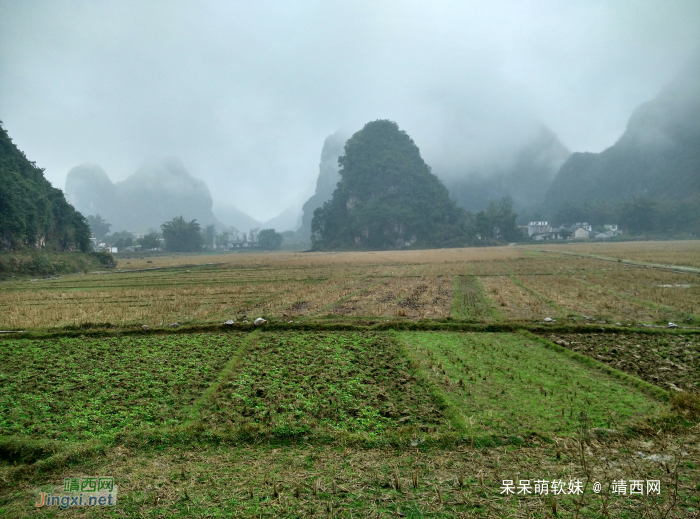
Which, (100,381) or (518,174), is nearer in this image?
(100,381)

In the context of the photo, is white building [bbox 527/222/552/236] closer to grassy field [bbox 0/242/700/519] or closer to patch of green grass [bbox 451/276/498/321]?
patch of green grass [bbox 451/276/498/321]

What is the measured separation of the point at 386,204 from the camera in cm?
9150

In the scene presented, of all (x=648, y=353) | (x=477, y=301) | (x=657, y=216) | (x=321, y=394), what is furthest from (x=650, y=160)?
(x=321, y=394)

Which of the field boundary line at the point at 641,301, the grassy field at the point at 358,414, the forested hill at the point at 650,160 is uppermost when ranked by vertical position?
the forested hill at the point at 650,160

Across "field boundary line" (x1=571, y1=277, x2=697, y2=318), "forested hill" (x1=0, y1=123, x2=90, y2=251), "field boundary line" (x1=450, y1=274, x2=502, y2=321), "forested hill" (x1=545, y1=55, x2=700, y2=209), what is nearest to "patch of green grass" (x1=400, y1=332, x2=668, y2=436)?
"field boundary line" (x1=450, y1=274, x2=502, y2=321)

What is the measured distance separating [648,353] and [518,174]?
581ft

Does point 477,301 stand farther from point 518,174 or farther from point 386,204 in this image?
point 518,174

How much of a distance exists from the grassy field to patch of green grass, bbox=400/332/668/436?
0.10 feet

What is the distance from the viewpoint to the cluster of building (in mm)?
80375

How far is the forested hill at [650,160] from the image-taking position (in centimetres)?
10075

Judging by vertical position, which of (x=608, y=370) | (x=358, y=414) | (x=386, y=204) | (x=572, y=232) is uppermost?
(x=386, y=204)

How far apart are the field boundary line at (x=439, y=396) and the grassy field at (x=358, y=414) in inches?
→ 1.1

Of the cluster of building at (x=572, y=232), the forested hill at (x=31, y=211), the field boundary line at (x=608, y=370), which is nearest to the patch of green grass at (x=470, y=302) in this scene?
the field boundary line at (x=608, y=370)

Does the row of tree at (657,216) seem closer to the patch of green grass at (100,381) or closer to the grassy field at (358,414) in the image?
the grassy field at (358,414)
